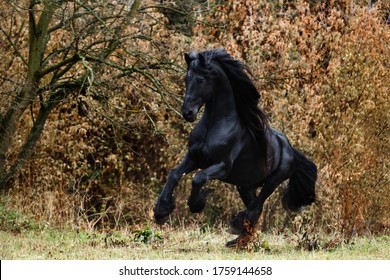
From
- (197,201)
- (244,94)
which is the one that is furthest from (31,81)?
(197,201)

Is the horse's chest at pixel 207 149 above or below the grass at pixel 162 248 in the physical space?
above

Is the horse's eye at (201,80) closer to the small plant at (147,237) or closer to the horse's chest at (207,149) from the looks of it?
Result: the horse's chest at (207,149)

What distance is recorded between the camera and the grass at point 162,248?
834cm

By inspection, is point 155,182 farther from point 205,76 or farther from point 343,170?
point 205,76

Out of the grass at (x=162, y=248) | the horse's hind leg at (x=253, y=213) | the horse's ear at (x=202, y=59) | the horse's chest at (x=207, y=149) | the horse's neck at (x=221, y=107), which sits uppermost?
the horse's ear at (x=202, y=59)

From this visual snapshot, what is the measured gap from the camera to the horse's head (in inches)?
311

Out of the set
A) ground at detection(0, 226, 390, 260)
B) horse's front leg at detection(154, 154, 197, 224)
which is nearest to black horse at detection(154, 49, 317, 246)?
horse's front leg at detection(154, 154, 197, 224)

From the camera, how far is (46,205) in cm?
1329

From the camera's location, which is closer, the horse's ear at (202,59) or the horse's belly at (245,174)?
the horse's ear at (202,59)

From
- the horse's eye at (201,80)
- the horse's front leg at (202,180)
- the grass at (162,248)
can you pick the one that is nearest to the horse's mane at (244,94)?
the horse's eye at (201,80)

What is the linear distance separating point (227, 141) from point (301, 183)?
186cm

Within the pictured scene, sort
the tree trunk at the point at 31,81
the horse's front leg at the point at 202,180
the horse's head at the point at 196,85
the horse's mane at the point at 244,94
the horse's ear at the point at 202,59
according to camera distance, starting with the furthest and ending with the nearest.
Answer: the tree trunk at the point at 31,81
the horse's mane at the point at 244,94
the horse's ear at the point at 202,59
the horse's front leg at the point at 202,180
the horse's head at the point at 196,85

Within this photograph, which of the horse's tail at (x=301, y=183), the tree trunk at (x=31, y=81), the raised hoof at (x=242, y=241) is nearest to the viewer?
the raised hoof at (x=242, y=241)

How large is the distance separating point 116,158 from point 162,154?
0.95 metres
